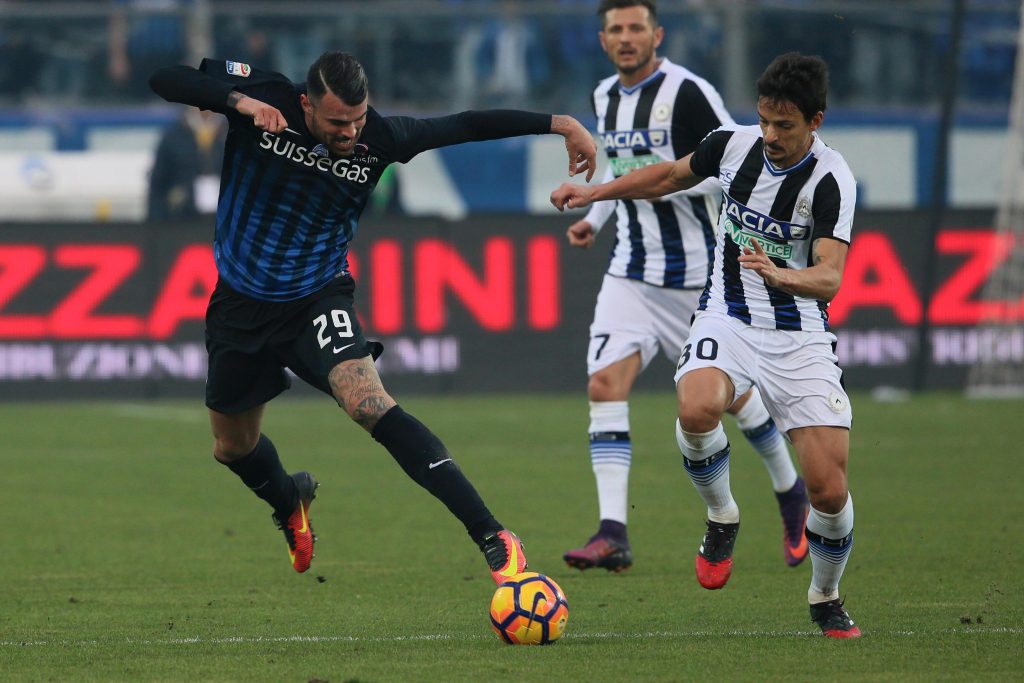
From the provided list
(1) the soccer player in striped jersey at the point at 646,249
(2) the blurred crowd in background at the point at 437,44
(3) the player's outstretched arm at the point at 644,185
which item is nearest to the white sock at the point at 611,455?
(1) the soccer player in striped jersey at the point at 646,249

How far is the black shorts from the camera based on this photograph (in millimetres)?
6156

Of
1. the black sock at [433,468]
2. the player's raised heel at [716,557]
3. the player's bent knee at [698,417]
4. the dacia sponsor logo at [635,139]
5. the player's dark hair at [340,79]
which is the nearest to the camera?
the black sock at [433,468]

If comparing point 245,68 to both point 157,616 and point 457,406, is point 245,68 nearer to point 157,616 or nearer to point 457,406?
point 157,616

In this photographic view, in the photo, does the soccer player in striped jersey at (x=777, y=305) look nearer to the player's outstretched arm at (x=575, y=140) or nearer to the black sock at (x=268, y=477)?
the player's outstretched arm at (x=575, y=140)

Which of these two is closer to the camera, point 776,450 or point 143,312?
point 776,450

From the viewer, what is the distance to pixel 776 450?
7762 millimetres

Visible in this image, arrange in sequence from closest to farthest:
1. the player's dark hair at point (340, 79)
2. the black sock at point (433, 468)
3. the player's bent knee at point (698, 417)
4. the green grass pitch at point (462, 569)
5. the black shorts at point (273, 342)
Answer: the green grass pitch at point (462, 569)
the black sock at point (433, 468)
the player's dark hair at point (340, 79)
the player's bent knee at point (698, 417)
the black shorts at point (273, 342)

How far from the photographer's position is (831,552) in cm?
582

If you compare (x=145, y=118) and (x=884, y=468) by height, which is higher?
(x=145, y=118)

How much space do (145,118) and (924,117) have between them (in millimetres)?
8741

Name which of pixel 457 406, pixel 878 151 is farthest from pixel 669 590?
pixel 878 151

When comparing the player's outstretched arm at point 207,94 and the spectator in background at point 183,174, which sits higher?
the player's outstretched arm at point 207,94

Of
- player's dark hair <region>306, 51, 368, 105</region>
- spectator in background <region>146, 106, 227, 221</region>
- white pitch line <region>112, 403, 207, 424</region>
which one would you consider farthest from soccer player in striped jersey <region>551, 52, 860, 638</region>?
spectator in background <region>146, 106, 227, 221</region>

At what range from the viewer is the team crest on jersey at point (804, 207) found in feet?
19.4
